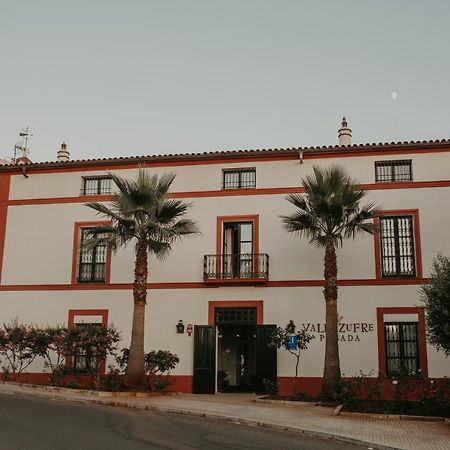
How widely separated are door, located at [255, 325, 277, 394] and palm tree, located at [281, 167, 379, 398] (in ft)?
8.49

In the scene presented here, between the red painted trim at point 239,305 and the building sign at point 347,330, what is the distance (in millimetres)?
1620

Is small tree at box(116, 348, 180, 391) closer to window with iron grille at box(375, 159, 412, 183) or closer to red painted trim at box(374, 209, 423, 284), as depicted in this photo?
red painted trim at box(374, 209, 423, 284)

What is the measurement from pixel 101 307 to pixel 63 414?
8.86 meters

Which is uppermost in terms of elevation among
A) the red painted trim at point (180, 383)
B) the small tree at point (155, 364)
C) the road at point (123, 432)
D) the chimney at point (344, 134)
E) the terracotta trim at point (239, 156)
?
the chimney at point (344, 134)

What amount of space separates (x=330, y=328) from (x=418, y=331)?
3.59m

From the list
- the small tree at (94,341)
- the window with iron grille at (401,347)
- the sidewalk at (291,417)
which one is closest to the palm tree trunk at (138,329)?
the sidewalk at (291,417)

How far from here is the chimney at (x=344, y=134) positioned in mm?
23734

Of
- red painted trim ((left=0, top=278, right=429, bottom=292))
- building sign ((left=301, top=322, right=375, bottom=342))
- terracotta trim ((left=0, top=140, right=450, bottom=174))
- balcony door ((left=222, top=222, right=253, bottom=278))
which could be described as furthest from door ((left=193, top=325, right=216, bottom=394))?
terracotta trim ((left=0, top=140, right=450, bottom=174))

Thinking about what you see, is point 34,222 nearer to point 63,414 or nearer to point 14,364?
point 14,364

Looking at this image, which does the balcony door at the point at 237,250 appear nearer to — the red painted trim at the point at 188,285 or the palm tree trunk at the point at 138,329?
the red painted trim at the point at 188,285

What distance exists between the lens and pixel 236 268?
2239 centimetres

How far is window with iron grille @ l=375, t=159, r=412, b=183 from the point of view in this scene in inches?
866

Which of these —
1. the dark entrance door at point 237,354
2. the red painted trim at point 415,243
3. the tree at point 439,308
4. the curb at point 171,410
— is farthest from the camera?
the dark entrance door at point 237,354

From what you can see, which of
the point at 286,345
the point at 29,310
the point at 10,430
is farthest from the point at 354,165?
the point at 10,430
